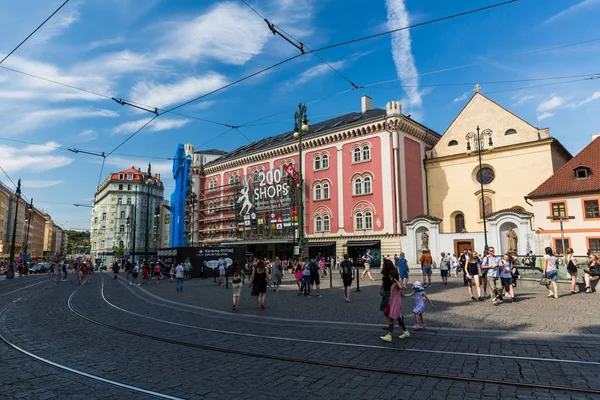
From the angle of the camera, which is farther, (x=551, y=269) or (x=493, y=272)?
(x=551, y=269)

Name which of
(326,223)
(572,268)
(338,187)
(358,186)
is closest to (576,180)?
(358,186)

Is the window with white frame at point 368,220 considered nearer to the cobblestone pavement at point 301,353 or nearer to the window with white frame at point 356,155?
the window with white frame at point 356,155

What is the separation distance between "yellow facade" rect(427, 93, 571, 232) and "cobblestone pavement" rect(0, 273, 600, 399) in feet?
87.1

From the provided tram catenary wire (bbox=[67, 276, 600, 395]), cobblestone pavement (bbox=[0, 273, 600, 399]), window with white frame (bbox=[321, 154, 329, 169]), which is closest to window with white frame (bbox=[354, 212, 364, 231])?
window with white frame (bbox=[321, 154, 329, 169])

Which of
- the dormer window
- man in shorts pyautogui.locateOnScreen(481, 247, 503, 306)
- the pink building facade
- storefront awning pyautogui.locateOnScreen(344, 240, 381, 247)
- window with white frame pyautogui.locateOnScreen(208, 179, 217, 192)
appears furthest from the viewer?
window with white frame pyautogui.locateOnScreen(208, 179, 217, 192)

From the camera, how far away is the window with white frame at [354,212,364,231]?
39.7 meters

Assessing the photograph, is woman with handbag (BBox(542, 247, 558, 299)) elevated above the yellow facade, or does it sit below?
below

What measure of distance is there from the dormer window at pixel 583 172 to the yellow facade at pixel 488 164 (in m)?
3.77

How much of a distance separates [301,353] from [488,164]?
120 ft

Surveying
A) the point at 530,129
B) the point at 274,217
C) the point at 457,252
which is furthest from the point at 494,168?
the point at 274,217

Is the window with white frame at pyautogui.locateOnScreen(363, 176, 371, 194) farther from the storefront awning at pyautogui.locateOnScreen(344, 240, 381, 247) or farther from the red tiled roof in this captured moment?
the red tiled roof

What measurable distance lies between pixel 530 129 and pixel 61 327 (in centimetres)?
3938

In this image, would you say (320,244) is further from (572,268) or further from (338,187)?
(572,268)

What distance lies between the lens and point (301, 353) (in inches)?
274
